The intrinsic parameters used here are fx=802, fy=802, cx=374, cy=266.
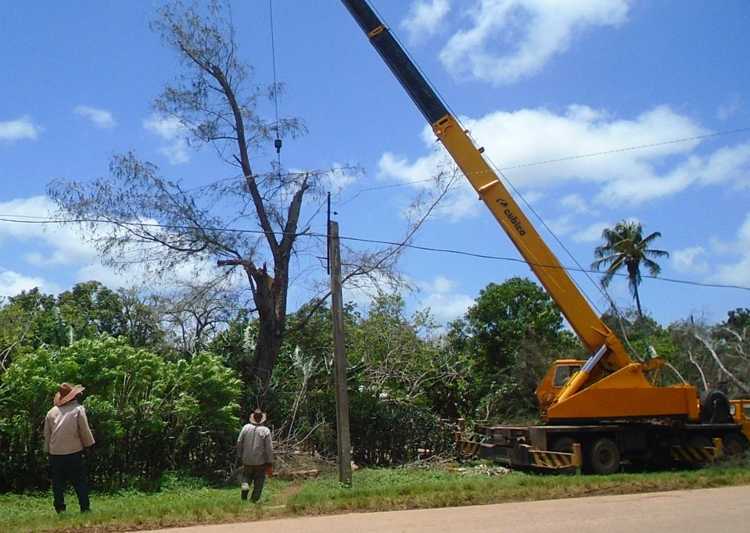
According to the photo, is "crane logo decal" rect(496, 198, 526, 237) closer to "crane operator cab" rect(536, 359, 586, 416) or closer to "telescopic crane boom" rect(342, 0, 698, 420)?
"telescopic crane boom" rect(342, 0, 698, 420)

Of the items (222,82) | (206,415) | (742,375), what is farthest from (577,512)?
(742,375)

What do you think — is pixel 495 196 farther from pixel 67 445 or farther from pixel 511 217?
pixel 67 445

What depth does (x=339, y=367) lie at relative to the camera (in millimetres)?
14227

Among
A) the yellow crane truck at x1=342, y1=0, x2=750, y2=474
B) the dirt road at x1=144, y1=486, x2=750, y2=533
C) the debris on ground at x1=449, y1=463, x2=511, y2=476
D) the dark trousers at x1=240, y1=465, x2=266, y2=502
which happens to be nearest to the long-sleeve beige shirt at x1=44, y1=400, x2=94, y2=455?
the dirt road at x1=144, y1=486, x2=750, y2=533

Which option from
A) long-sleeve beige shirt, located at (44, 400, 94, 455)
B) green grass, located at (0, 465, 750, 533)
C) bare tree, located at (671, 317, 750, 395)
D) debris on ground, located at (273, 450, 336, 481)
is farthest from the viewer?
bare tree, located at (671, 317, 750, 395)

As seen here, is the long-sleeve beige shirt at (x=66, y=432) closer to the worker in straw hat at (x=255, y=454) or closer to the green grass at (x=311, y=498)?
the green grass at (x=311, y=498)

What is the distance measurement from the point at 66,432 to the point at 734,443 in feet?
49.2

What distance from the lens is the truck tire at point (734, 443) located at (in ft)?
61.1

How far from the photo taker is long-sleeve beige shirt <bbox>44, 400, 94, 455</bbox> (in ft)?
35.1

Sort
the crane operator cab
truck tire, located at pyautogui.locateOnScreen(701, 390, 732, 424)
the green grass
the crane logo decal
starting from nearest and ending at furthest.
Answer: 1. the green grass
2. the crane logo decal
3. the crane operator cab
4. truck tire, located at pyautogui.locateOnScreen(701, 390, 732, 424)

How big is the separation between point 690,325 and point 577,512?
20.3 metres

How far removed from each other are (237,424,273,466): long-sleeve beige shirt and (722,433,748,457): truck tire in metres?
11.6

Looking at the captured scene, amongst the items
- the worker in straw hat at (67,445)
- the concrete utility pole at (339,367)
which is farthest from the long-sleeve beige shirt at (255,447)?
the worker in straw hat at (67,445)

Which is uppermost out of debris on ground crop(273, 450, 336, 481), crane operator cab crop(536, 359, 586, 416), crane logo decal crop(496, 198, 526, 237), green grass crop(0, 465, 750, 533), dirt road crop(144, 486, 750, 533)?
crane logo decal crop(496, 198, 526, 237)
